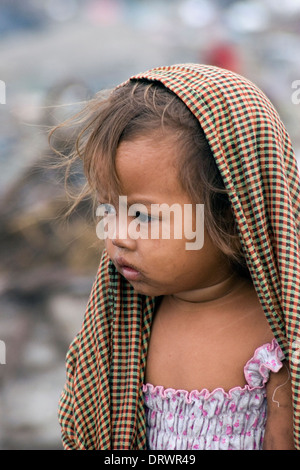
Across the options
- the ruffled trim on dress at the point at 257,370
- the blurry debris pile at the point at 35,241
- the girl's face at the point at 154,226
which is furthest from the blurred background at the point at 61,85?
the girl's face at the point at 154,226

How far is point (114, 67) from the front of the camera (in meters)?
3.25

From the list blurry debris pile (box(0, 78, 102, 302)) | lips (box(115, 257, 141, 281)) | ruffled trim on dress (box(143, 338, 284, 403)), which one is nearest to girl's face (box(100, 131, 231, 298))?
lips (box(115, 257, 141, 281))

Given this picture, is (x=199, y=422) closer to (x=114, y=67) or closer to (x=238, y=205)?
(x=238, y=205)

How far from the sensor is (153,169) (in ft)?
3.79

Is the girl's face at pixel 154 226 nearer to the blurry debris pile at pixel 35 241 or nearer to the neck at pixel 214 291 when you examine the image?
the neck at pixel 214 291

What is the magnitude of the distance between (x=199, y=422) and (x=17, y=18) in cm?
285

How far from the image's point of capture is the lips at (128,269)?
1.23 metres

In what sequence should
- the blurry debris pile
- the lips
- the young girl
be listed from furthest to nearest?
the blurry debris pile
the lips
the young girl

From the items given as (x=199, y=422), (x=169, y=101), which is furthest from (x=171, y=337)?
(x=169, y=101)

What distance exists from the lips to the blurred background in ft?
4.54

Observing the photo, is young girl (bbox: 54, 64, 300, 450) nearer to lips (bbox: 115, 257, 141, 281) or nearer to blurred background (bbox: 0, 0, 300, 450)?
lips (bbox: 115, 257, 141, 281)

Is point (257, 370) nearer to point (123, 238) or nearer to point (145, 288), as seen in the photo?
point (145, 288)

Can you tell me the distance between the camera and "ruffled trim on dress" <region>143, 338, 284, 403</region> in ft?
3.92

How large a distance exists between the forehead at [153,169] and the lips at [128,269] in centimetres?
15
